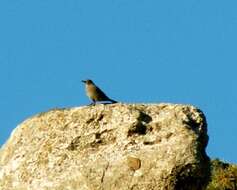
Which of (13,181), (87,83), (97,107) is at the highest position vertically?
(87,83)

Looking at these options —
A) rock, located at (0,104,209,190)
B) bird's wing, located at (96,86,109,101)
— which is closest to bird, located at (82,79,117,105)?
bird's wing, located at (96,86,109,101)

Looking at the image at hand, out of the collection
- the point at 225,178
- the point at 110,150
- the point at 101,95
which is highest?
the point at 225,178

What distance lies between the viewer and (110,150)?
16844 millimetres

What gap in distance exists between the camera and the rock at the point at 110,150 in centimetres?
1648

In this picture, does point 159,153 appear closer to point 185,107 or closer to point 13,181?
point 185,107

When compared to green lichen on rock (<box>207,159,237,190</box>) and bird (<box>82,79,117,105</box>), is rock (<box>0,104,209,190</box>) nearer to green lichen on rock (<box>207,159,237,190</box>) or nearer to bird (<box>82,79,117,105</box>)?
bird (<box>82,79,117,105</box>)

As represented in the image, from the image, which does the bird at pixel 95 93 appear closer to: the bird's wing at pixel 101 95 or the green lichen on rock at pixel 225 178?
the bird's wing at pixel 101 95

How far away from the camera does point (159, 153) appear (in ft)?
54.3

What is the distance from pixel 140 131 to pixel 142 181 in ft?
2.87

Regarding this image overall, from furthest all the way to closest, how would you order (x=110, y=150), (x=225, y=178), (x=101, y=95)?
(x=225, y=178), (x=101, y=95), (x=110, y=150)

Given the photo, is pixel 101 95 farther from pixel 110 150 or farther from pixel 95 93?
pixel 110 150

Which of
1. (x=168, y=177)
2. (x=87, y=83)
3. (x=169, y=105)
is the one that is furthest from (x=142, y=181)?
(x=87, y=83)

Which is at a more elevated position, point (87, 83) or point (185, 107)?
point (87, 83)

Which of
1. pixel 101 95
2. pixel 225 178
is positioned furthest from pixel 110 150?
pixel 225 178
